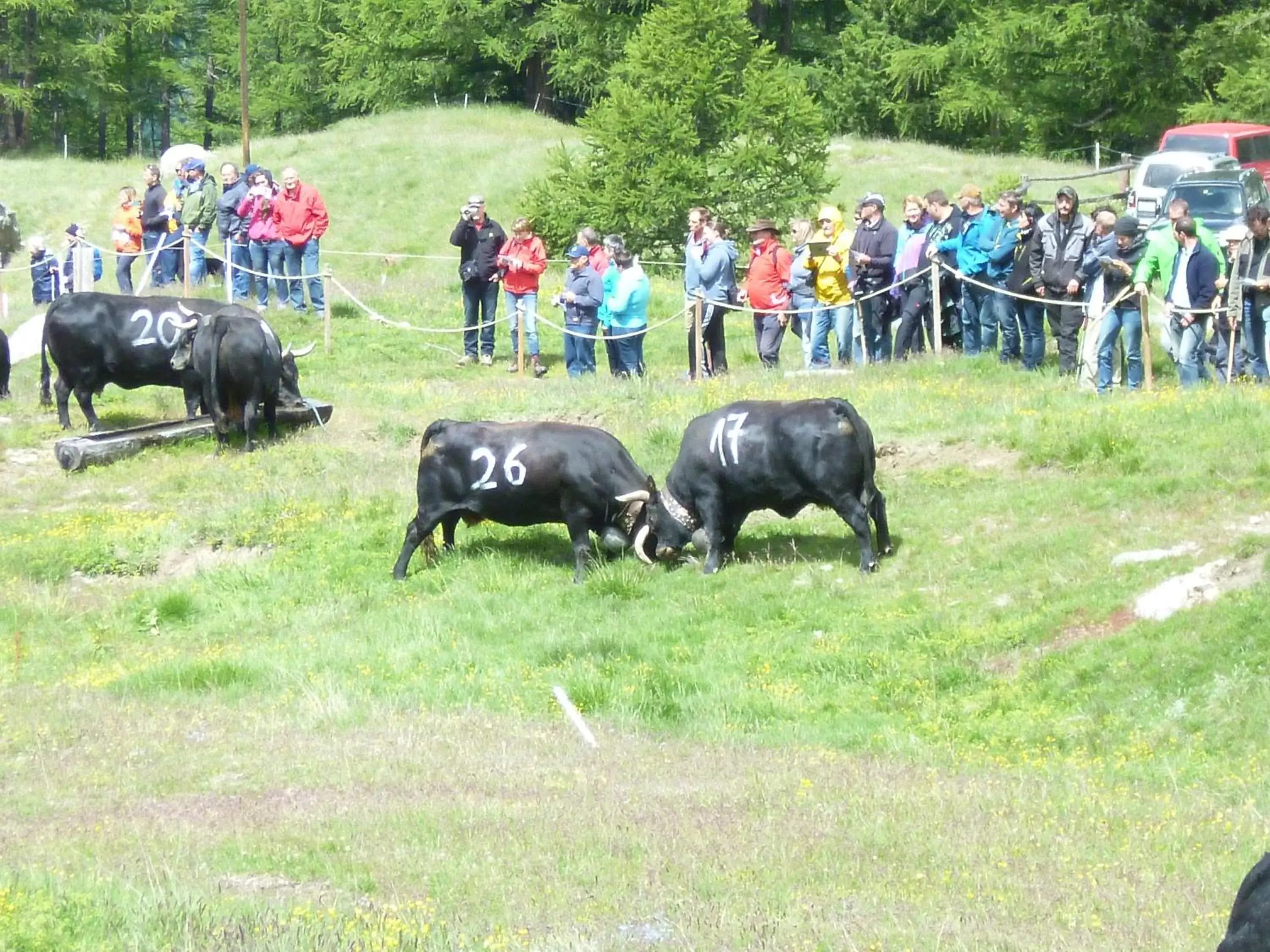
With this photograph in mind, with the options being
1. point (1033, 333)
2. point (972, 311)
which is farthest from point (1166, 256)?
point (972, 311)

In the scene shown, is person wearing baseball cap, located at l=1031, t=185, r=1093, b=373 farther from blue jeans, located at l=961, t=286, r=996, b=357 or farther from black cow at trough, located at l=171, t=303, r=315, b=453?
black cow at trough, located at l=171, t=303, r=315, b=453

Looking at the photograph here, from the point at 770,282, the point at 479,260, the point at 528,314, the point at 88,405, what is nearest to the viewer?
the point at 88,405

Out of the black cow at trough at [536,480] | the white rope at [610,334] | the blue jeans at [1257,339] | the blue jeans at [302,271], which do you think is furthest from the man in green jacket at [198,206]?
the blue jeans at [1257,339]

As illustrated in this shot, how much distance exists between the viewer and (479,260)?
24.4 m

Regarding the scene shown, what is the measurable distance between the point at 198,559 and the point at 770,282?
7.78 metres

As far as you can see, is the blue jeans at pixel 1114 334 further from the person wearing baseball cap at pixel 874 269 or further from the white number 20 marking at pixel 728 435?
the white number 20 marking at pixel 728 435

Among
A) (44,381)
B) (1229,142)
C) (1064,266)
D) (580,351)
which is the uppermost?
(1229,142)

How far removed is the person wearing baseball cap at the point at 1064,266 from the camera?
18.4 meters

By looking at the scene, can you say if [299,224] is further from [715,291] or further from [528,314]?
[715,291]

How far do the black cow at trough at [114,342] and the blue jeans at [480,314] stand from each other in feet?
16.8

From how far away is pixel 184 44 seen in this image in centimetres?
8912

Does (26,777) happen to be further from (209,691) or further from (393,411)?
(393,411)

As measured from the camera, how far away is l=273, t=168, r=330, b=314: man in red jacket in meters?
26.9

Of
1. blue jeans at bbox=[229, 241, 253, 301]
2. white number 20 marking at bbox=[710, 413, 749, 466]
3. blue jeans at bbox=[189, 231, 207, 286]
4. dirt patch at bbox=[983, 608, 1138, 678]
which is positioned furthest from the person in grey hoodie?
blue jeans at bbox=[189, 231, 207, 286]
